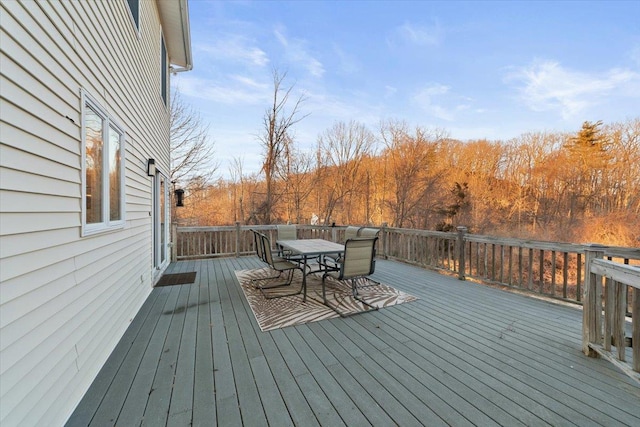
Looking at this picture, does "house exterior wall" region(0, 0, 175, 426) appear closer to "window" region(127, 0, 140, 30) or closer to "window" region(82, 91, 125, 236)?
"window" region(82, 91, 125, 236)

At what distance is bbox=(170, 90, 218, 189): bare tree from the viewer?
11766mm

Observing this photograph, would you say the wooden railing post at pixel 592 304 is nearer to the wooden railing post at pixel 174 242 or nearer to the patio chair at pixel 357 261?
the patio chair at pixel 357 261

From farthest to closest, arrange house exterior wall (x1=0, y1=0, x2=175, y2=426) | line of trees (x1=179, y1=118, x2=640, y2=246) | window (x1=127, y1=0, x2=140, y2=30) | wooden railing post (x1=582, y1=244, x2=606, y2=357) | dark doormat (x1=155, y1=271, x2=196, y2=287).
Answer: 1. line of trees (x1=179, y1=118, x2=640, y2=246)
2. dark doormat (x1=155, y1=271, x2=196, y2=287)
3. window (x1=127, y1=0, x2=140, y2=30)
4. wooden railing post (x1=582, y1=244, x2=606, y2=357)
5. house exterior wall (x1=0, y1=0, x2=175, y2=426)

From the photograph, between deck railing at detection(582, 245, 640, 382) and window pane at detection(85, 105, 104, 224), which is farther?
window pane at detection(85, 105, 104, 224)

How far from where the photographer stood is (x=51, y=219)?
159cm

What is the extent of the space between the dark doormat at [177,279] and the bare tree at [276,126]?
5.35 meters

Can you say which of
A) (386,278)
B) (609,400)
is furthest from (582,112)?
(609,400)

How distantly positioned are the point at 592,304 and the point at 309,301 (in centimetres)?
300

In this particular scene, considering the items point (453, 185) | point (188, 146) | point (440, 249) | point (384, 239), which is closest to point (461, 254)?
point (440, 249)

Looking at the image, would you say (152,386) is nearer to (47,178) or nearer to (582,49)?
(47,178)

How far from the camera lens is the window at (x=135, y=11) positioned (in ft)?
11.2

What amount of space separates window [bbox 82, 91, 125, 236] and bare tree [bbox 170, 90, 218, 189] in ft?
32.2

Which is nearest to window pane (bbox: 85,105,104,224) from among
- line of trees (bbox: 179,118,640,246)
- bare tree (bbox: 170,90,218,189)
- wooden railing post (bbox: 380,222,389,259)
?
wooden railing post (bbox: 380,222,389,259)

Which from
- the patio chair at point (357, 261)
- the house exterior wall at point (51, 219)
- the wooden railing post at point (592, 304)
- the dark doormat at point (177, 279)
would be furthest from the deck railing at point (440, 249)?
the house exterior wall at point (51, 219)
